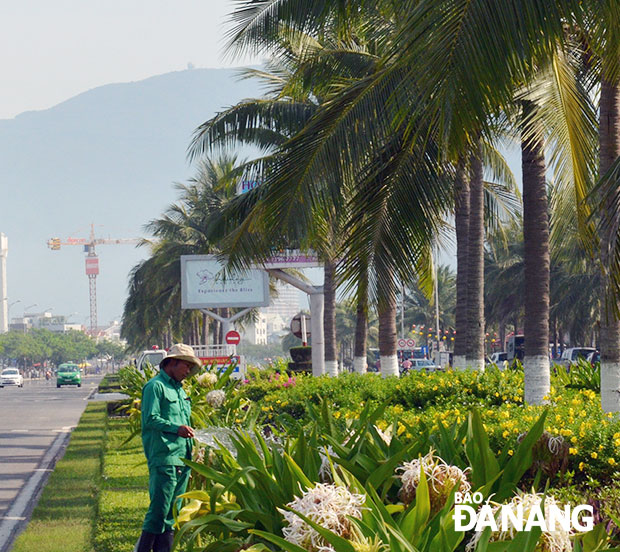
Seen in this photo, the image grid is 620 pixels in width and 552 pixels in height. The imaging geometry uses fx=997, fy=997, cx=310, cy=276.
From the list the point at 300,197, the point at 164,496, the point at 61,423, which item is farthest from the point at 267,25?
the point at 61,423

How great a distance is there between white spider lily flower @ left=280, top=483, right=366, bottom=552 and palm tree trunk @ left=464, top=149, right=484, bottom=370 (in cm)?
1259

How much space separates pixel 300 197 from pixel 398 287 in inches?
72.7

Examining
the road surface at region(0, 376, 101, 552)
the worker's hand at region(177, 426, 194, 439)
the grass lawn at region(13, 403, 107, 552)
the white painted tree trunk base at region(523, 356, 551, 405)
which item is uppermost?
the white painted tree trunk base at region(523, 356, 551, 405)

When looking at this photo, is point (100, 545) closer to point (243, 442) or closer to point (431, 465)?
point (243, 442)

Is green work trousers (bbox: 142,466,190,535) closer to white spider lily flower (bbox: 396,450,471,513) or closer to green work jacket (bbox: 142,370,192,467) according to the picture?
green work jacket (bbox: 142,370,192,467)

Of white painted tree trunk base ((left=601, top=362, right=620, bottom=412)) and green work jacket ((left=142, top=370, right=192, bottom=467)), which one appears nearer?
green work jacket ((left=142, top=370, right=192, bottom=467))

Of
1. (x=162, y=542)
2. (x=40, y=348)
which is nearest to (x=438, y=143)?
(x=162, y=542)

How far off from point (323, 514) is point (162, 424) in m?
3.34

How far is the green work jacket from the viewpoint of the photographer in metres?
7.88

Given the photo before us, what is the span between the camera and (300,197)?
1029 cm

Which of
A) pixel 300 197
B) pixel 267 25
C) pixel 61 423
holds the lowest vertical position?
pixel 61 423

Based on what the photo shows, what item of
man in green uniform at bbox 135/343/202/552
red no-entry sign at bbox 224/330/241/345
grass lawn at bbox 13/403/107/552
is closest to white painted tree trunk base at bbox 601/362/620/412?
man in green uniform at bbox 135/343/202/552

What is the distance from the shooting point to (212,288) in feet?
128

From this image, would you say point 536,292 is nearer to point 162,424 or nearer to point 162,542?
point 162,424
